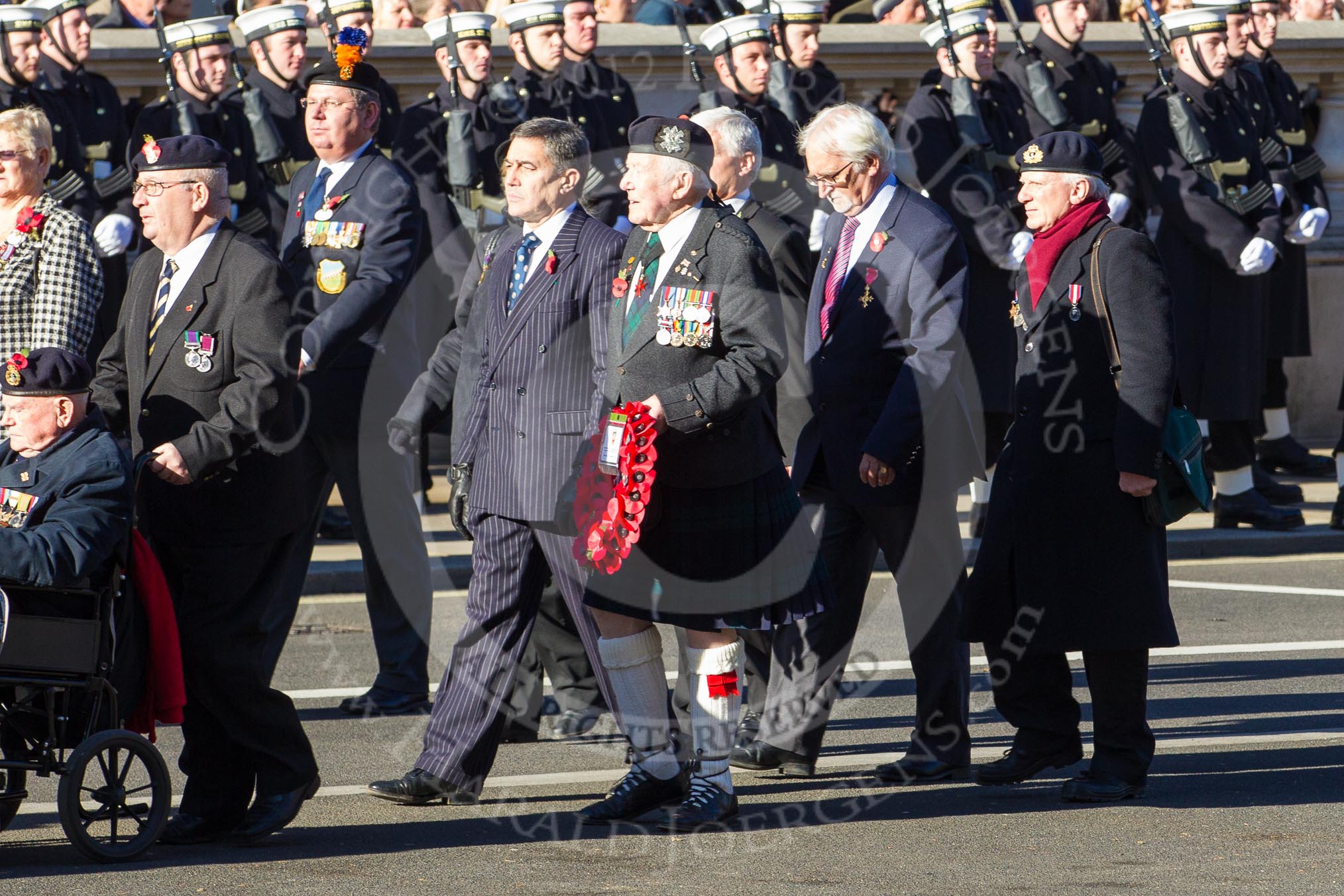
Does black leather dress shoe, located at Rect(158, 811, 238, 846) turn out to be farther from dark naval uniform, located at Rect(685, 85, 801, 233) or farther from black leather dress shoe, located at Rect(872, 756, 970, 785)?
dark naval uniform, located at Rect(685, 85, 801, 233)

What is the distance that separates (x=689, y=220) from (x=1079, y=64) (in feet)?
24.0

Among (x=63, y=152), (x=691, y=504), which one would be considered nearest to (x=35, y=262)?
(x=691, y=504)

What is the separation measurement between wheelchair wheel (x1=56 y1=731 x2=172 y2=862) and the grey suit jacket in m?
1.54

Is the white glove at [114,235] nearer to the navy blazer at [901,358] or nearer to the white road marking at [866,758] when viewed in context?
the white road marking at [866,758]

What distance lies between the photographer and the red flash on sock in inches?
249

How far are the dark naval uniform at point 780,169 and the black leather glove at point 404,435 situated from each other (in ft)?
14.8

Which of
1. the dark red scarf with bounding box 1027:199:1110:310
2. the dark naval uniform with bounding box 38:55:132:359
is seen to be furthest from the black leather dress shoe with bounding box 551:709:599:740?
the dark naval uniform with bounding box 38:55:132:359

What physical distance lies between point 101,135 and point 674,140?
223 inches

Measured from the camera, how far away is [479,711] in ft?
21.6

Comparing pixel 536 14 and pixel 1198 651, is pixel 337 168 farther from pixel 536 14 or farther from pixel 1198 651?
pixel 536 14

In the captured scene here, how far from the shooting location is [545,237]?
6.79 meters

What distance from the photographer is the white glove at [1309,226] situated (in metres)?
12.5

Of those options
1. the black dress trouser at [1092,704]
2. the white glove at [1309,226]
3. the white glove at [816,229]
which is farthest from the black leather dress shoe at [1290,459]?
the black dress trouser at [1092,704]

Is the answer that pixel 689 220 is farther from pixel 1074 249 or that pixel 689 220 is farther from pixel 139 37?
pixel 139 37
